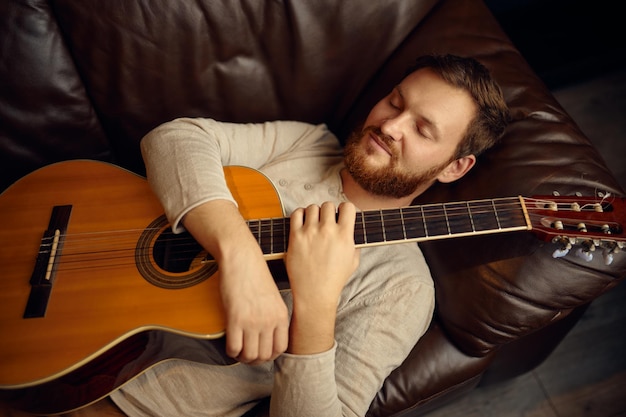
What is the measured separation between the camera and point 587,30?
7.57ft

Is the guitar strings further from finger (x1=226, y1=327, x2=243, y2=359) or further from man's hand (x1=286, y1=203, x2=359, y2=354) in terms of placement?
finger (x1=226, y1=327, x2=243, y2=359)

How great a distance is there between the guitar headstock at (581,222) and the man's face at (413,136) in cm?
26

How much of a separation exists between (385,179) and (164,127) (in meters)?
0.59

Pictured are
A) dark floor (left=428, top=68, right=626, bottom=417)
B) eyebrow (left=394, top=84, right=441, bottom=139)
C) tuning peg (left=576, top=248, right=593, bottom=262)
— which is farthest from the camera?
dark floor (left=428, top=68, right=626, bottom=417)

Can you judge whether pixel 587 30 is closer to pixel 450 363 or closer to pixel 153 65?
pixel 450 363

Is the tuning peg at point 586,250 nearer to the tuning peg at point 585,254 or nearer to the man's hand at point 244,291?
the tuning peg at point 585,254

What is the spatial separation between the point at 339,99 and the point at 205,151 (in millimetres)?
533

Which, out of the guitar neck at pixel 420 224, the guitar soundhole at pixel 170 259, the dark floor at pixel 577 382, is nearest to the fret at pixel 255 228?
the guitar neck at pixel 420 224

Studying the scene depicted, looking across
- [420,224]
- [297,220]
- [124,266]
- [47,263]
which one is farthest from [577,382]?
[47,263]

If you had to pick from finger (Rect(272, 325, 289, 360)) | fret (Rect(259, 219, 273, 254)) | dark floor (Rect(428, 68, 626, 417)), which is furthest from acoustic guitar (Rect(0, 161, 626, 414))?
dark floor (Rect(428, 68, 626, 417))

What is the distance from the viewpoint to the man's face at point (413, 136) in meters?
1.19

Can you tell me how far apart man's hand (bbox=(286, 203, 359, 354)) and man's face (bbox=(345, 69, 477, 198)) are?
0.74ft

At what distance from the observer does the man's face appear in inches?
46.9

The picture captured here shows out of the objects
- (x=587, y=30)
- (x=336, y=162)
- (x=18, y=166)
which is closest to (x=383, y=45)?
(x=336, y=162)
